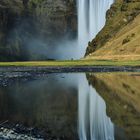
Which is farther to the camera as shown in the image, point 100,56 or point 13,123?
point 100,56

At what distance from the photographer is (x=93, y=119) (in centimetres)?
3894

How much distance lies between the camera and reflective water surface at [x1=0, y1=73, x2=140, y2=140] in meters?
33.6

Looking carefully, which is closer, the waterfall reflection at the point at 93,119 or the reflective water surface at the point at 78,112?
the waterfall reflection at the point at 93,119

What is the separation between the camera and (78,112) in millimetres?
42438

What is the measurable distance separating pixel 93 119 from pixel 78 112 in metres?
3.73

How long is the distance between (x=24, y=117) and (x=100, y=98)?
14.5m

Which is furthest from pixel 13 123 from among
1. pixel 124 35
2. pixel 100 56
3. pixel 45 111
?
pixel 124 35

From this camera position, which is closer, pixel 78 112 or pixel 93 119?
pixel 93 119

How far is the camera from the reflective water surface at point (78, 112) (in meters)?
33.6

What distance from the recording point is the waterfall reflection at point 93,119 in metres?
32.8

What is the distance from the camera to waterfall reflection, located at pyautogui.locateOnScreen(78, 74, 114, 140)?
3284 centimetres

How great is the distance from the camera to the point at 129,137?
31.0 meters

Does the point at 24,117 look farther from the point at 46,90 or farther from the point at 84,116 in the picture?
the point at 46,90

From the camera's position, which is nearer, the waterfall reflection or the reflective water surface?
the waterfall reflection
